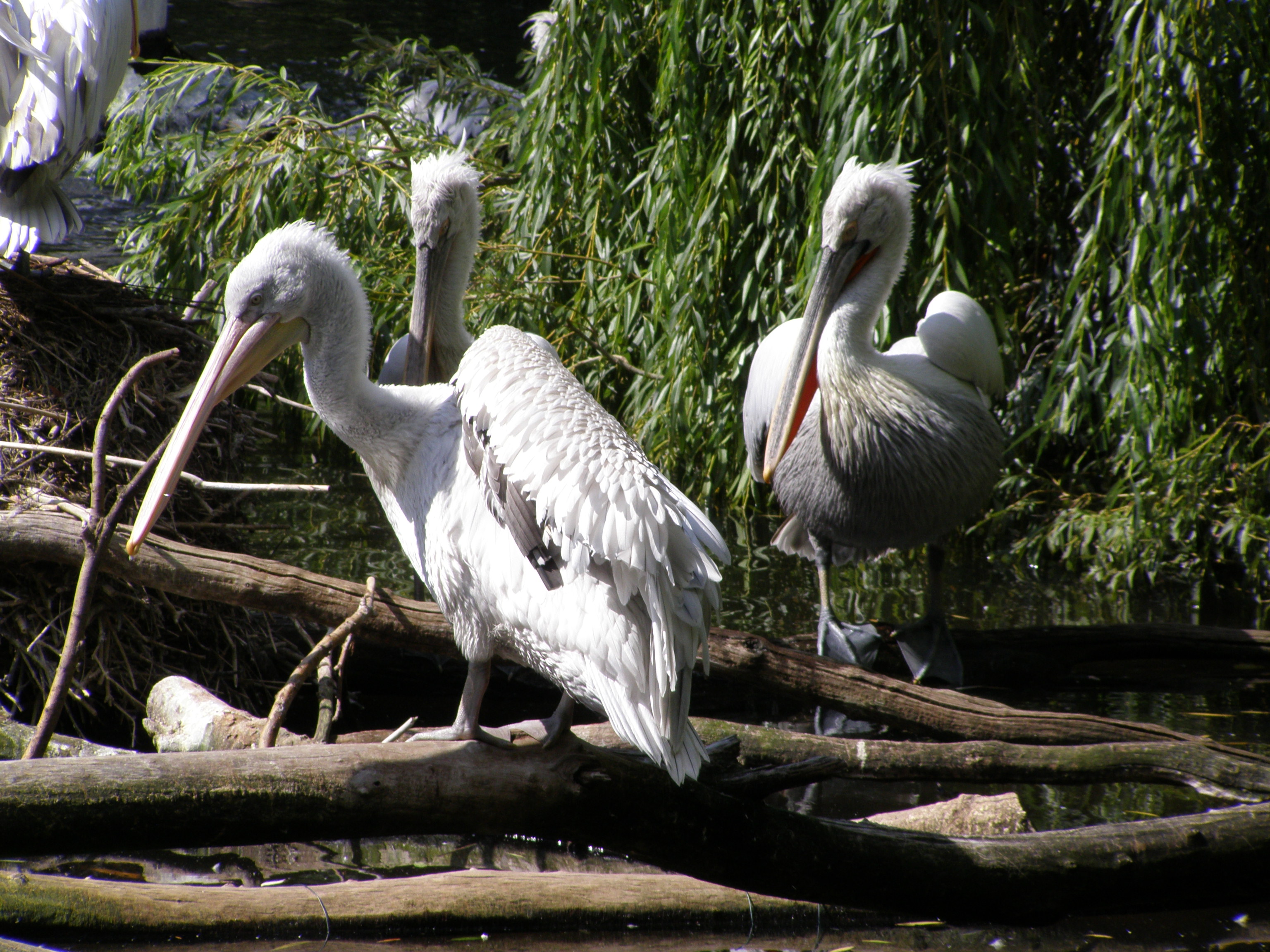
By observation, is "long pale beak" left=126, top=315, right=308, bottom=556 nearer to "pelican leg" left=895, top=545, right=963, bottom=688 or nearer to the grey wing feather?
the grey wing feather

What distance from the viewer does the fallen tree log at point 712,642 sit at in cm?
276

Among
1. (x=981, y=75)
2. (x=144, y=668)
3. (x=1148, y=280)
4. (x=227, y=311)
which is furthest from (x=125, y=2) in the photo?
(x=1148, y=280)

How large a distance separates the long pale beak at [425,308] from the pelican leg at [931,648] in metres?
1.73

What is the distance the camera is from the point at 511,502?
2.00 m

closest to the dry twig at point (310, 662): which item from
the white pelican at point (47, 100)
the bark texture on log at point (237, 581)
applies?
the bark texture on log at point (237, 581)

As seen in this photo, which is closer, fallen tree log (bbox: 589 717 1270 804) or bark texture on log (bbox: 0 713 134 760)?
fallen tree log (bbox: 589 717 1270 804)

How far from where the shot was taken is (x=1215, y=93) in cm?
390

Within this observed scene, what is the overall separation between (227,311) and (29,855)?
958 mm

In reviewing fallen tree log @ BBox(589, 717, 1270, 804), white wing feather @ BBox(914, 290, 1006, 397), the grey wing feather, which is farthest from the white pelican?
white wing feather @ BBox(914, 290, 1006, 397)

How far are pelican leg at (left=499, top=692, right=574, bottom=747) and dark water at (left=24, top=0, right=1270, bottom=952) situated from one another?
0.39 metres

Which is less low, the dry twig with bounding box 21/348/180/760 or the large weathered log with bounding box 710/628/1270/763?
the dry twig with bounding box 21/348/180/760

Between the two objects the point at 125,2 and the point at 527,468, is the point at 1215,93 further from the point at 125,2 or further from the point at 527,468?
the point at 125,2

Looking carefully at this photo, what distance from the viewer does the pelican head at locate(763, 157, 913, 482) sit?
3.74m

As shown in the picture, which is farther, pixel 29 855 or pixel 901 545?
pixel 901 545
